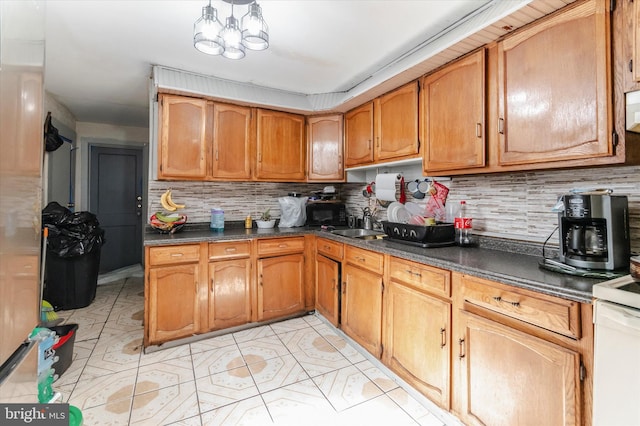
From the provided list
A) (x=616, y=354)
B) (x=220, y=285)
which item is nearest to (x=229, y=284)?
(x=220, y=285)

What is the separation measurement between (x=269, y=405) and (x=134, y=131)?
14.5ft

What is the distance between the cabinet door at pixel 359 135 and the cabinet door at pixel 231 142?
991 mm

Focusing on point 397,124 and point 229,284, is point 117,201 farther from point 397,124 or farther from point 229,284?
point 397,124

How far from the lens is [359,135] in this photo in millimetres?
2883

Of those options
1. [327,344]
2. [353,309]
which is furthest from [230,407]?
[353,309]

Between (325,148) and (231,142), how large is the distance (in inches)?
38.2

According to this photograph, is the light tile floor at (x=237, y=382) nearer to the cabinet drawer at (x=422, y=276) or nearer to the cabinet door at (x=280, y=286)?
the cabinet door at (x=280, y=286)

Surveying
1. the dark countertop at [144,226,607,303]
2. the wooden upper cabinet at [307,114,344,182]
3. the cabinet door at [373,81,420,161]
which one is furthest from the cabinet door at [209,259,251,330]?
the cabinet door at [373,81,420,161]

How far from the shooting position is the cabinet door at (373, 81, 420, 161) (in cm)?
223

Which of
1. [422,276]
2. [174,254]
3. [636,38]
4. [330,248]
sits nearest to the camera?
[636,38]

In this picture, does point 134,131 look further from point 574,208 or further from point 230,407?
point 574,208

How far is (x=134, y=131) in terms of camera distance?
4.47 m

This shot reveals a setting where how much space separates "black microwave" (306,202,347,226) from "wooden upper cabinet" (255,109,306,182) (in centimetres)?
35

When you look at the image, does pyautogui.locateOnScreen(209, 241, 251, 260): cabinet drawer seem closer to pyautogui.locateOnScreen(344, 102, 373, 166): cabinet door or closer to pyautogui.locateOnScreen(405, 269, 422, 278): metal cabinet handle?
pyautogui.locateOnScreen(344, 102, 373, 166): cabinet door
